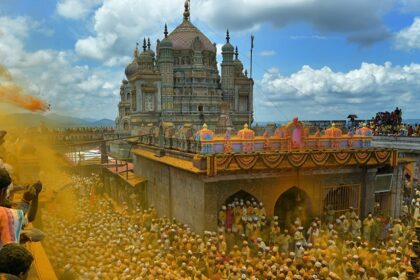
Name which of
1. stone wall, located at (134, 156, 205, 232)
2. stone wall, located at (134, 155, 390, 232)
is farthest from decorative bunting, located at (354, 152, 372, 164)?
stone wall, located at (134, 156, 205, 232)

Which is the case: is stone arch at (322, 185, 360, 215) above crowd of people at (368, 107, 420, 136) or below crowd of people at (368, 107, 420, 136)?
below

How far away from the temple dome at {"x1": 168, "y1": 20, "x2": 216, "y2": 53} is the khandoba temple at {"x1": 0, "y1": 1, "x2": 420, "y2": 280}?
13.0 metres

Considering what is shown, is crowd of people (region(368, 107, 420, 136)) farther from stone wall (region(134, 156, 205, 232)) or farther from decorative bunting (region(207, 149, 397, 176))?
stone wall (region(134, 156, 205, 232))

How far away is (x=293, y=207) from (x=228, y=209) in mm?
4509

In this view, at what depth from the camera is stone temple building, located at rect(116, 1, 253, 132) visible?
1328 inches

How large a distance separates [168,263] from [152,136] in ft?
32.6

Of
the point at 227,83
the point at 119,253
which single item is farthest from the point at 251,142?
the point at 227,83

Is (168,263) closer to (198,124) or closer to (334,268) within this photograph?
(334,268)

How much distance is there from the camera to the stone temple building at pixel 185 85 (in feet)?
111

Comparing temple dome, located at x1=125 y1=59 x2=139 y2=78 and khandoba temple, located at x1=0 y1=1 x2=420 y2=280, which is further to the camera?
temple dome, located at x1=125 y1=59 x2=139 y2=78

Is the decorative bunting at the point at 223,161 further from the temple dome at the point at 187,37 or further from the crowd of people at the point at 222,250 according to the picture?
the temple dome at the point at 187,37

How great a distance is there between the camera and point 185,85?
3434 cm

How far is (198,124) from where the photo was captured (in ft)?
108

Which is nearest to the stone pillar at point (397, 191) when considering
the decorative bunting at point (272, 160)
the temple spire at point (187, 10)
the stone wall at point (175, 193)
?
the decorative bunting at point (272, 160)
